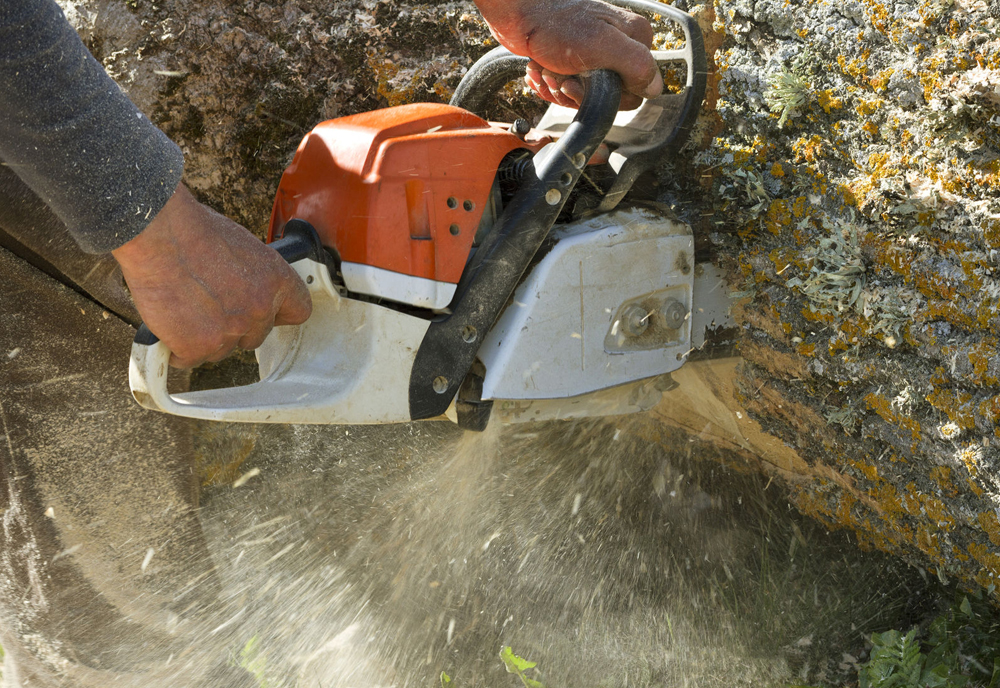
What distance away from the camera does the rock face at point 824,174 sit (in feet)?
4.71

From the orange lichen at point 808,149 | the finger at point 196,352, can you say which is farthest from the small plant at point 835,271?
the finger at point 196,352

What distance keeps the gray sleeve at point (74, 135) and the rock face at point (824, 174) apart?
1.05 metres

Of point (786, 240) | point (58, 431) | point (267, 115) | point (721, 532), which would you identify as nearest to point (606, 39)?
point (786, 240)

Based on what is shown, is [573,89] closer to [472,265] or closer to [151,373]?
[472,265]

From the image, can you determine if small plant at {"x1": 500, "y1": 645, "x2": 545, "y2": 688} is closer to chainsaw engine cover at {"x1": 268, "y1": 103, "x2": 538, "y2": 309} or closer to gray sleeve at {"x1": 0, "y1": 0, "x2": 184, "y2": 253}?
chainsaw engine cover at {"x1": 268, "y1": 103, "x2": 538, "y2": 309}

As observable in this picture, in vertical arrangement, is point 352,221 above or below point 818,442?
above

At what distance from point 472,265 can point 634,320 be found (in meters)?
0.40

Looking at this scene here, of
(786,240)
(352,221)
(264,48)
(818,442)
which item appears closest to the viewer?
(352,221)

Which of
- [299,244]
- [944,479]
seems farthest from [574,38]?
[944,479]

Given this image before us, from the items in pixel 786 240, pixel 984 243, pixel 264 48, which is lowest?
pixel 786 240

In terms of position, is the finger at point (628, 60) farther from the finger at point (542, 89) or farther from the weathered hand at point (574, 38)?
the finger at point (542, 89)

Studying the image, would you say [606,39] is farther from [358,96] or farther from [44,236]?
[44,236]

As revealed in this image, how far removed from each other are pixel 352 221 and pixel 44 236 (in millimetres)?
1026

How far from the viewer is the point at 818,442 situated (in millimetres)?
1909
